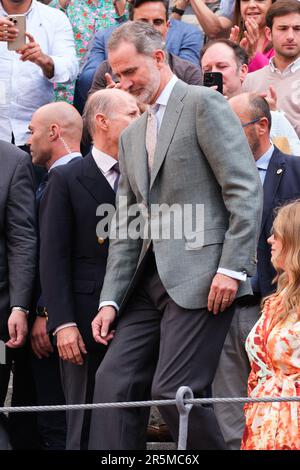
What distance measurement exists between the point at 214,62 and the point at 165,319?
8.51 ft

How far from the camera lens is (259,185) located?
16.0ft

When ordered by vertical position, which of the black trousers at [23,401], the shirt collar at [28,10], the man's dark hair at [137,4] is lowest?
A: the black trousers at [23,401]

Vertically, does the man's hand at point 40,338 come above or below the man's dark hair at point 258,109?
below

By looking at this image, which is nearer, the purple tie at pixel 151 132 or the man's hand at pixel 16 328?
the purple tie at pixel 151 132

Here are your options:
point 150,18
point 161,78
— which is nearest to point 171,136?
point 161,78

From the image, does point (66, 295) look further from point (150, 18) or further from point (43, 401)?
point (150, 18)

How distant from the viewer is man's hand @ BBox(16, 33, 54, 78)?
726 centimetres

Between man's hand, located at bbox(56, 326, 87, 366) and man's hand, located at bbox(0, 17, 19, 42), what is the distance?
8.53 ft

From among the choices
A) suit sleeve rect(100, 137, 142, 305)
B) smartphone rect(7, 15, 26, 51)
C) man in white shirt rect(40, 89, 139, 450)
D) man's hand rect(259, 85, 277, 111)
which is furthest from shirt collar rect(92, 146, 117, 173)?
smartphone rect(7, 15, 26, 51)

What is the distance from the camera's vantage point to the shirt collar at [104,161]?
18.4 ft

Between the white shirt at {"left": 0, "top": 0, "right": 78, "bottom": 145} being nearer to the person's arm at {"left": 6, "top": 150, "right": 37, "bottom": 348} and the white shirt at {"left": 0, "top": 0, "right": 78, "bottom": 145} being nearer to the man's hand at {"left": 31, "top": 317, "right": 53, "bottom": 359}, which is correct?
the person's arm at {"left": 6, "top": 150, "right": 37, "bottom": 348}

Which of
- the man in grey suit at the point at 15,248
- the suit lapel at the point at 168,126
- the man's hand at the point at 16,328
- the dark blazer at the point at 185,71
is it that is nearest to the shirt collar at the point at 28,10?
the dark blazer at the point at 185,71

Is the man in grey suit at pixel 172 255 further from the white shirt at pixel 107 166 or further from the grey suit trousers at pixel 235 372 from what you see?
the grey suit trousers at pixel 235 372

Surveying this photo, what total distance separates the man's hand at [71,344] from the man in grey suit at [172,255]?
22 centimetres
